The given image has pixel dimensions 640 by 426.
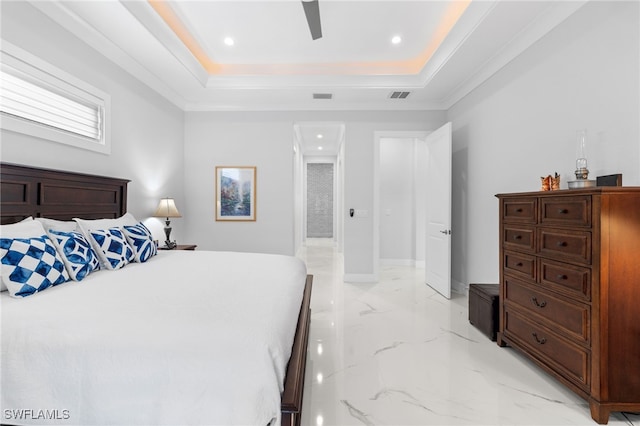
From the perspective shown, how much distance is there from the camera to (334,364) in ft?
7.54

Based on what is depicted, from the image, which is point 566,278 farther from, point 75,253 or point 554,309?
point 75,253

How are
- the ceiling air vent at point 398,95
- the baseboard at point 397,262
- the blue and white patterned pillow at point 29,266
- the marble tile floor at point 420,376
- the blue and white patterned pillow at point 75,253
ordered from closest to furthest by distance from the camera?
the blue and white patterned pillow at point 29,266
the marble tile floor at point 420,376
the blue and white patterned pillow at point 75,253
the ceiling air vent at point 398,95
the baseboard at point 397,262

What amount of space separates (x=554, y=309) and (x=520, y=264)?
1.40ft

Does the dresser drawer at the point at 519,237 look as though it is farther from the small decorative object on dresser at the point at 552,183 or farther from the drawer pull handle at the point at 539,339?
the drawer pull handle at the point at 539,339

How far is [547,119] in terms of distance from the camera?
2656 millimetres

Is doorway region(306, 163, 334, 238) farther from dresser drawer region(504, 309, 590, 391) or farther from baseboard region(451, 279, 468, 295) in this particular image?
dresser drawer region(504, 309, 590, 391)

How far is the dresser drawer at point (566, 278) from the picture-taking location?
178 cm

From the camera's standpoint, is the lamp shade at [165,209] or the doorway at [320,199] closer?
the lamp shade at [165,209]

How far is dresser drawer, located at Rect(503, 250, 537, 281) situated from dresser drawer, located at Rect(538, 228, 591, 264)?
15cm

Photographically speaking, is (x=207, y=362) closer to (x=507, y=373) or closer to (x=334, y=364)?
(x=334, y=364)

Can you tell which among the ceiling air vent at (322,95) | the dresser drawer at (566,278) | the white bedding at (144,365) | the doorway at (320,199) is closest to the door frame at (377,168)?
the ceiling air vent at (322,95)

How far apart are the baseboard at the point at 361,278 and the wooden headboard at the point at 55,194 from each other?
10.4 feet

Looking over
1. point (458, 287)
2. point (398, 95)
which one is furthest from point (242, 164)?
point (458, 287)

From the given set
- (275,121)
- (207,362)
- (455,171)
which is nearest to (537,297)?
(207,362)
